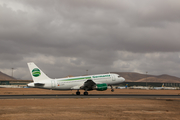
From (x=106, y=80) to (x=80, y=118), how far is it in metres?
34.6

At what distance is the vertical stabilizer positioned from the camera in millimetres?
47969

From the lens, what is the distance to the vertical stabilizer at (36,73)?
48.0m

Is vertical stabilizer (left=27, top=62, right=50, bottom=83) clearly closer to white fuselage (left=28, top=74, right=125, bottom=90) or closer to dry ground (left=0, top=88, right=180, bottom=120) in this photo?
white fuselage (left=28, top=74, right=125, bottom=90)

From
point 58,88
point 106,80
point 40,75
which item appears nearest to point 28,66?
point 40,75

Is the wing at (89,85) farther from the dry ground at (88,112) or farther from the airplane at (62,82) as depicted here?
the dry ground at (88,112)

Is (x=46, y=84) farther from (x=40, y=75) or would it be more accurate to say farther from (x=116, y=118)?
(x=116, y=118)

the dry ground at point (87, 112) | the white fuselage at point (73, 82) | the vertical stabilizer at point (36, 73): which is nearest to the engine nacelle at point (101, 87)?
the white fuselage at point (73, 82)

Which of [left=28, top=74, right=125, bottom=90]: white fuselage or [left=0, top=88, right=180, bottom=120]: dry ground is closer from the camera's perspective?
[left=0, top=88, right=180, bottom=120]: dry ground

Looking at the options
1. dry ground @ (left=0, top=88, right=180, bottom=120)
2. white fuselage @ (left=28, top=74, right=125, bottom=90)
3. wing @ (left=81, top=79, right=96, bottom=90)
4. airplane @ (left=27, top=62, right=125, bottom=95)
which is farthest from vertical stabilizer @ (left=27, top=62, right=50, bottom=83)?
dry ground @ (left=0, top=88, right=180, bottom=120)

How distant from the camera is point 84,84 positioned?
48.9m

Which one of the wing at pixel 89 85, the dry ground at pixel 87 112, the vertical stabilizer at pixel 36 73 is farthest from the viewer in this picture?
the wing at pixel 89 85

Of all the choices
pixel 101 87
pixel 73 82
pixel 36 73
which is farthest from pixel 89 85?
pixel 36 73

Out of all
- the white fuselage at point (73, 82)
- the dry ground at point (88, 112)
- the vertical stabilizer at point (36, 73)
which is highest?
the vertical stabilizer at point (36, 73)

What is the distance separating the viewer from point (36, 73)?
48062mm
